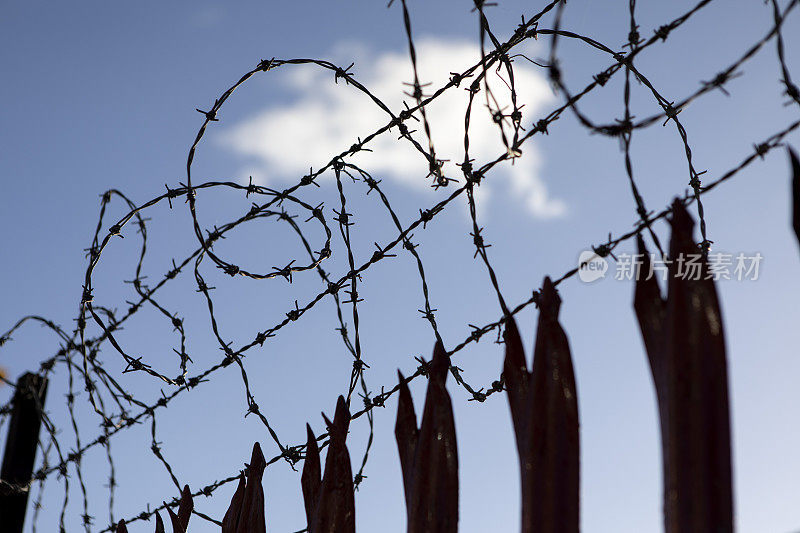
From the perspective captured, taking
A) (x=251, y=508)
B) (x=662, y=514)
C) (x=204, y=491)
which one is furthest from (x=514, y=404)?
(x=204, y=491)

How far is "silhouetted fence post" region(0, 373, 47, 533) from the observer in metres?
3.90

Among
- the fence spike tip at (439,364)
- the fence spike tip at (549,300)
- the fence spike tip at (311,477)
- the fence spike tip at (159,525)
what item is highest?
the fence spike tip at (549,300)

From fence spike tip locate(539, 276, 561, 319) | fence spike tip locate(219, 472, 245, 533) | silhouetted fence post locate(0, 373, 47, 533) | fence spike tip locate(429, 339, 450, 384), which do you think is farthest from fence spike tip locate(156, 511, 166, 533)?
fence spike tip locate(539, 276, 561, 319)

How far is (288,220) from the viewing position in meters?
2.78

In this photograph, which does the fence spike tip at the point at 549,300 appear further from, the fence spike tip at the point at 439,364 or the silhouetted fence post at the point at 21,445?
the silhouetted fence post at the point at 21,445

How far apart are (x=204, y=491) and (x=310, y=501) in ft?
2.19

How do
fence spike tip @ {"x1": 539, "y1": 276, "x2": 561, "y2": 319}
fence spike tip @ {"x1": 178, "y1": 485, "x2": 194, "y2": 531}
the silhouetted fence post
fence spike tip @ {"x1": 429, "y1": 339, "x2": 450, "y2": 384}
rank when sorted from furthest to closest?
the silhouetted fence post, fence spike tip @ {"x1": 178, "y1": 485, "x2": 194, "y2": 531}, fence spike tip @ {"x1": 429, "y1": 339, "x2": 450, "y2": 384}, fence spike tip @ {"x1": 539, "y1": 276, "x2": 561, "y2": 319}

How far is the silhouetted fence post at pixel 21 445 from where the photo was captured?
12.8ft

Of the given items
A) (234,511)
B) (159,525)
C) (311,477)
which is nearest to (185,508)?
(159,525)

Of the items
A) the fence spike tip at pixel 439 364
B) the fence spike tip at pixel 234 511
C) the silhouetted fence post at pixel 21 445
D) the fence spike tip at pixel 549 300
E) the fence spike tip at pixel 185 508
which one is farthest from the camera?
the silhouetted fence post at pixel 21 445

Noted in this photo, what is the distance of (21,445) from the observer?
4105mm

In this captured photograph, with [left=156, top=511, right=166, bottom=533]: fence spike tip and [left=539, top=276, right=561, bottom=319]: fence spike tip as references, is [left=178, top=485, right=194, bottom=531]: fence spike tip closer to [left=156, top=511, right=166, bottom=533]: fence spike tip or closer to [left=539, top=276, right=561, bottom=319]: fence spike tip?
[left=156, top=511, right=166, bottom=533]: fence spike tip

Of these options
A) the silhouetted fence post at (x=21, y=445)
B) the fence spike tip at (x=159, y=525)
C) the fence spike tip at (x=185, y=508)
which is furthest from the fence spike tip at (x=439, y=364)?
the silhouetted fence post at (x=21, y=445)

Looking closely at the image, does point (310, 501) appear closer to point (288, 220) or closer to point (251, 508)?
point (251, 508)
